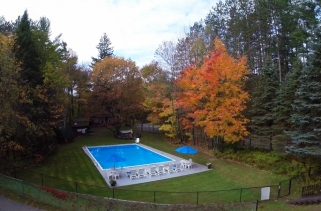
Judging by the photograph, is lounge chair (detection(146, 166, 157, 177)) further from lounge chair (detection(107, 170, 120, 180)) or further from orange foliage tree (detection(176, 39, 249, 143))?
orange foliage tree (detection(176, 39, 249, 143))

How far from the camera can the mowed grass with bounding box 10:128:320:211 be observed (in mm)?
16812

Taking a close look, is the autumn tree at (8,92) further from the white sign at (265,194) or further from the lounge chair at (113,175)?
the white sign at (265,194)

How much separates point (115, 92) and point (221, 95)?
18.3 m

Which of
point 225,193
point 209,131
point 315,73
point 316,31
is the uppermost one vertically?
point 316,31

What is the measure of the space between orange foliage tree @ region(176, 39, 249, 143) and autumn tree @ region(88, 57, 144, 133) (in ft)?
50.6

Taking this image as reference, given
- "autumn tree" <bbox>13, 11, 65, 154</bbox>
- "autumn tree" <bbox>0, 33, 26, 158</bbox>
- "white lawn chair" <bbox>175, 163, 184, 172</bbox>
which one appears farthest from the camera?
"white lawn chair" <bbox>175, 163, 184, 172</bbox>

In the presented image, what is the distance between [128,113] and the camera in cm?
4144

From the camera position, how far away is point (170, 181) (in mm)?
20828

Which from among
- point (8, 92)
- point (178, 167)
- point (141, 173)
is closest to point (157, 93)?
point (178, 167)

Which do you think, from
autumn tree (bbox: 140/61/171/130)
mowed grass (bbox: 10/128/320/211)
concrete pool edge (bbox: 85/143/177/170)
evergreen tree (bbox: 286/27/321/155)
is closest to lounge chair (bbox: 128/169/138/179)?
mowed grass (bbox: 10/128/320/211)

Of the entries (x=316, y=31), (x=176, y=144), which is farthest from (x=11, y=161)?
(x=316, y=31)

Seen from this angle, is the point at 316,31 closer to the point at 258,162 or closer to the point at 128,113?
the point at 258,162

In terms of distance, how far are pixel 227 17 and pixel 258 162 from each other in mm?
24663

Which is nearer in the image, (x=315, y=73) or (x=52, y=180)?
(x=315, y=73)
